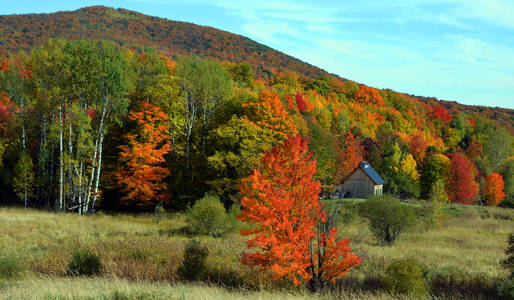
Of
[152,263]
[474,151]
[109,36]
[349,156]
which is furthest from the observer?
[109,36]

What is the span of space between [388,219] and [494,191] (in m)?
55.9

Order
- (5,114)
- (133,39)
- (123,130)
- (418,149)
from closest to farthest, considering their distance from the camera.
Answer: (123,130), (5,114), (418,149), (133,39)

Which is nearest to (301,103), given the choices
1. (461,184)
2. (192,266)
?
(461,184)

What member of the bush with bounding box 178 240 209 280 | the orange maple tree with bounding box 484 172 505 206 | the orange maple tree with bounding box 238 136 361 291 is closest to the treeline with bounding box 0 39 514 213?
the bush with bounding box 178 240 209 280

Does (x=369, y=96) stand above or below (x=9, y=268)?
above

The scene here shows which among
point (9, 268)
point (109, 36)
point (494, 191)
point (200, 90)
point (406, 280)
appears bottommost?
point (494, 191)

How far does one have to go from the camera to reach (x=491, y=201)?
71.2m

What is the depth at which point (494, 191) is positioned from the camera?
71.2m

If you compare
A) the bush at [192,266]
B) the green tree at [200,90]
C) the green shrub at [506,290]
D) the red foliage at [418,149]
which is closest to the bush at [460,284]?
the green shrub at [506,290]

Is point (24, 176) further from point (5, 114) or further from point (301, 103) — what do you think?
point (301, 103)

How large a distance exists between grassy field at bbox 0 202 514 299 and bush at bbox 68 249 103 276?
354 millimetres

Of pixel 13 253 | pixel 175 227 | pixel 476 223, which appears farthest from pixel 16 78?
pixel 476 223

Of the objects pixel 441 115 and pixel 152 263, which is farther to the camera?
pixel 441 115

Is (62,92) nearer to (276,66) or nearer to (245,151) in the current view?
(245,151)
